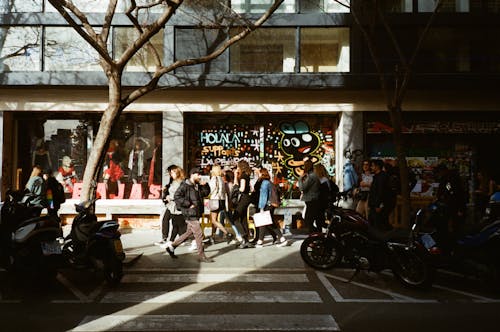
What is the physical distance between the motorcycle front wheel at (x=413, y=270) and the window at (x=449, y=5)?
31.3ft

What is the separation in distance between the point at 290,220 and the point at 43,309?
827 cm

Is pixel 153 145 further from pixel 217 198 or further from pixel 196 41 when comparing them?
pixel 217 198

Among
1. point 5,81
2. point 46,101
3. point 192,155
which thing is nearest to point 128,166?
point 192,155

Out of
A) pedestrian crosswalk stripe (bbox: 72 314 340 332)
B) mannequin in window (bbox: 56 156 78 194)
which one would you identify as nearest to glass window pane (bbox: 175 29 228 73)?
mannequin in window (bbox: 56 156 78 194)

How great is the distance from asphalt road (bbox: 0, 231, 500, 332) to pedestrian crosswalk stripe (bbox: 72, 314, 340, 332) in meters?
0.01

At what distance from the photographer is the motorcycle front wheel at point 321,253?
859 cm

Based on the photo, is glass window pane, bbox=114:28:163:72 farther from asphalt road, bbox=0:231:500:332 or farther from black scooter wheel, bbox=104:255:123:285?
black scooter wheel, bbox=104:255:123:285

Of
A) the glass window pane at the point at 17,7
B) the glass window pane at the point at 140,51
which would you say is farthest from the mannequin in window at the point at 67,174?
the glass window pane at the point at 17,7

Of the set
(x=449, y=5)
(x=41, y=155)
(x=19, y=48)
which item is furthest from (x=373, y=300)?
(x=19, y=48)

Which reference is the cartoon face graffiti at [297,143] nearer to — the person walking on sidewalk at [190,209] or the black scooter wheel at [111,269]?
the person walking on sidewalk at [190,209]

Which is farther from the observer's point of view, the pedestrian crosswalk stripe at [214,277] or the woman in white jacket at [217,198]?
the woman in white jacket at [217,198]

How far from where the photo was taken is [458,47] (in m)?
14.3

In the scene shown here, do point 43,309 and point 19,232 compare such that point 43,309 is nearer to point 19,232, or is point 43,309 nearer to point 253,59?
point 19,232

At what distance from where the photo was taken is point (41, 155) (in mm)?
14867
